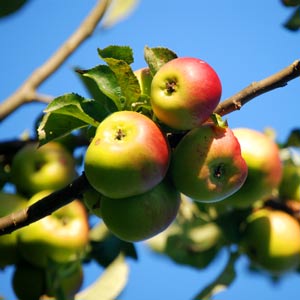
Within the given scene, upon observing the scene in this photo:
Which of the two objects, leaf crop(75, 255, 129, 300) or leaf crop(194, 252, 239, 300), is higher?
leaf crop(75, 255, 129, 300)

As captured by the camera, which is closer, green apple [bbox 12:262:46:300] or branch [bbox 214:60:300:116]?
branch [bbox 214:60:300:116]

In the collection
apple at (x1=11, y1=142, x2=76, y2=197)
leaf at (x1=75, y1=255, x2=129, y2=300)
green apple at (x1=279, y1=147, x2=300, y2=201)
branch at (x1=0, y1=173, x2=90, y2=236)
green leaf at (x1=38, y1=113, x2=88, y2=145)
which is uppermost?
green leaf at (x1=38, y1=113, x2=88, y2=145)

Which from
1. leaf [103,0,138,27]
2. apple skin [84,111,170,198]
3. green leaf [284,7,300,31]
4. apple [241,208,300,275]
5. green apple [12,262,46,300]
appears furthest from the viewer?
leaf [103,0,138,27]

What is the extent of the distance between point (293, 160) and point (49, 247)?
1002mm

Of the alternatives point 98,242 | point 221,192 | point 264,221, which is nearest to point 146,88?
point 221,192

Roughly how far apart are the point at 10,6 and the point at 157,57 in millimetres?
284

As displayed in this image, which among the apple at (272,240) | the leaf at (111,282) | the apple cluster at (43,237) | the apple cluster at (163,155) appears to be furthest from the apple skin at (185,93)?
the apple at (272,240)

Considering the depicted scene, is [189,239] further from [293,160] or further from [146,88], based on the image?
[146,88]

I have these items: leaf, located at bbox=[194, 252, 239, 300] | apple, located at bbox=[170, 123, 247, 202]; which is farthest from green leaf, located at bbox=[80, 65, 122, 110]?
leaf, located at bbox=[194, 252, 239, 300]

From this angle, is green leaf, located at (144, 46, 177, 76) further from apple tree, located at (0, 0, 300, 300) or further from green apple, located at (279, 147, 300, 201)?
green apple, located at (279, 147, 300, 201)

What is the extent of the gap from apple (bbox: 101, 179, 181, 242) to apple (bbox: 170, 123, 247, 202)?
0.14 feet

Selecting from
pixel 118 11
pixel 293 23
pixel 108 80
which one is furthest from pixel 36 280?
pixel 118 11

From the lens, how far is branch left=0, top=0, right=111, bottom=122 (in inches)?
64.6

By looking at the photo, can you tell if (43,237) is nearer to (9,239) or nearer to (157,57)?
(9,239)
